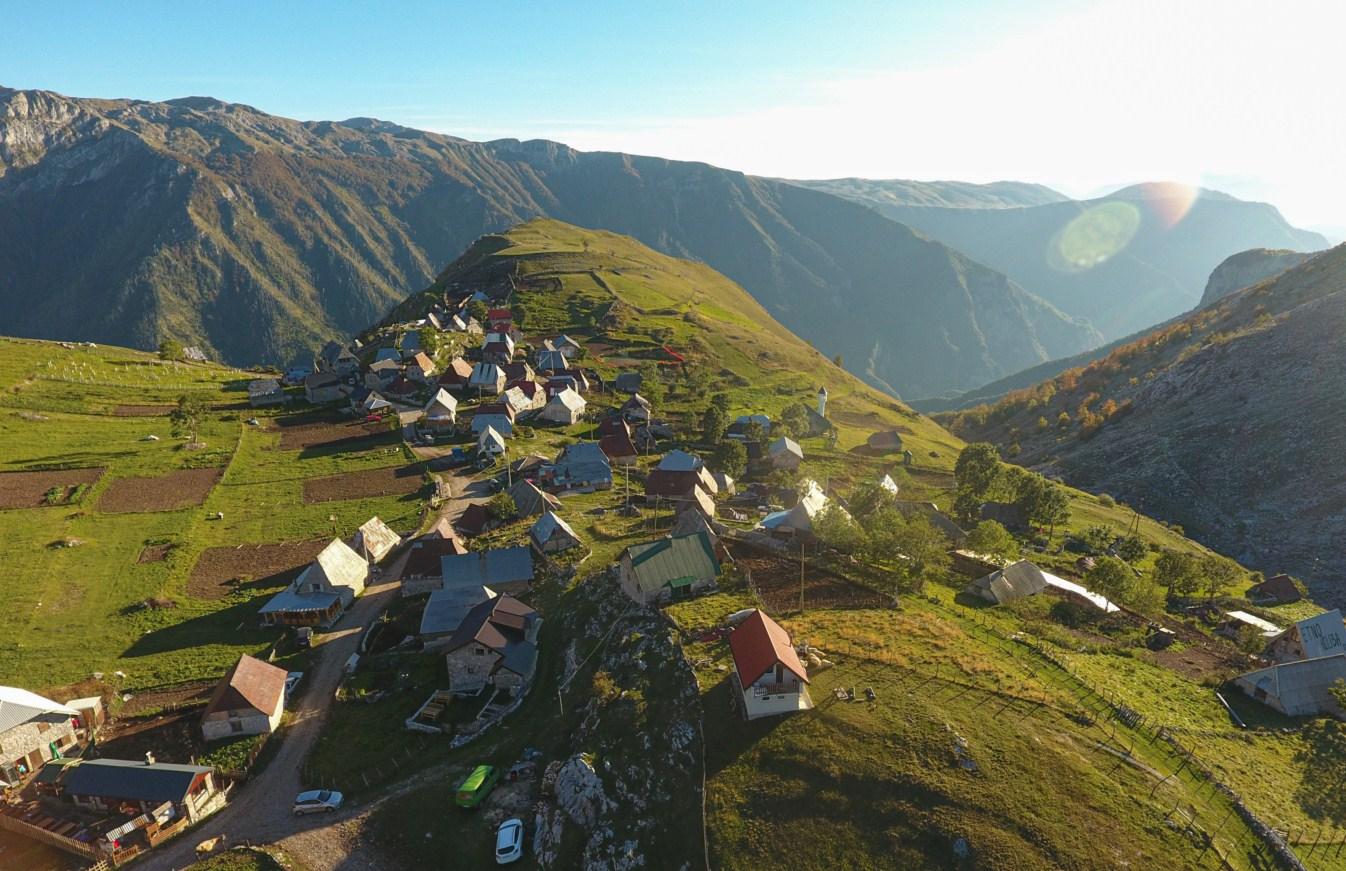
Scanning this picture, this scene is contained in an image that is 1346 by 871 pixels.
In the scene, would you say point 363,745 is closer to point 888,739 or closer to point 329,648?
point 329,648

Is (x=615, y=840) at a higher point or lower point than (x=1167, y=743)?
lower

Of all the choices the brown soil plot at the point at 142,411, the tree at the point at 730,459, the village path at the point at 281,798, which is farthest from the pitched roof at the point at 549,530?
the brown soil plot at the point at 142,411

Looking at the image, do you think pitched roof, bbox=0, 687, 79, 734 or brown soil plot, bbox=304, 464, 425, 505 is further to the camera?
brown soil plot, bbox=304, 464, 425, 505

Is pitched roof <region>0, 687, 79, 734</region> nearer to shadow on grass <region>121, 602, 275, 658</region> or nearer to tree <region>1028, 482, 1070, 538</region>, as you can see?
shadow on grass <region>121, 602, 275, 658</region>

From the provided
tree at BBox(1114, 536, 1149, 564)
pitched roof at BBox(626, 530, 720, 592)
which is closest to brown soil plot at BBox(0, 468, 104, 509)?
pitched roof at BBox(626, 530, 720, 592)

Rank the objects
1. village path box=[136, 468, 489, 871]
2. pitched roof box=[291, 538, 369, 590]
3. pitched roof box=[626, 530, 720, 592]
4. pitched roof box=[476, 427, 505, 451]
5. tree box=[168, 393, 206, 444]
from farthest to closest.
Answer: tree box=[168, 393, 206, 444] < pitched roof box=[476, 427, 505, 451] < pitched roof box=[291, 538, 369, 590] < pitched roof box=[626, 530, 720, 592] < village path box=[136, 468, 489, 871]

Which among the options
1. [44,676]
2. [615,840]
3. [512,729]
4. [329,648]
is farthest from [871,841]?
[44,676]

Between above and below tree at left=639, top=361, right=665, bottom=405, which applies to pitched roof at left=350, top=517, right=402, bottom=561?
below
